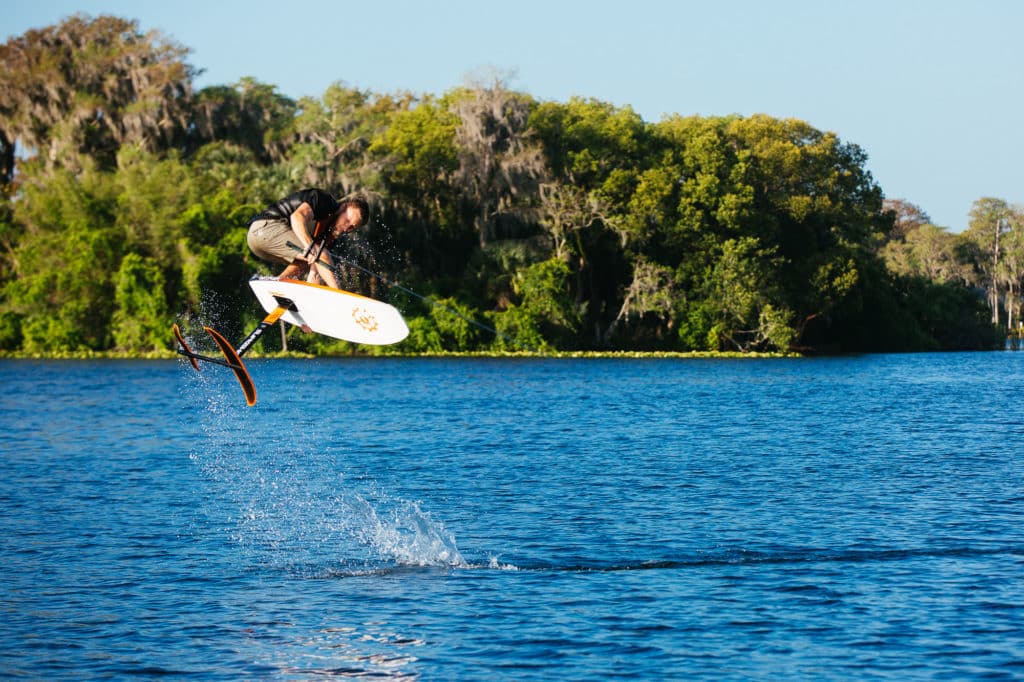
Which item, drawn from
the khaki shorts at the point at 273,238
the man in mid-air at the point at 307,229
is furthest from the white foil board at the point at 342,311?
the khaki shorts at the point at 273,238

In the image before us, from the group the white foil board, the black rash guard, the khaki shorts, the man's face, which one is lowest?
the white foil board

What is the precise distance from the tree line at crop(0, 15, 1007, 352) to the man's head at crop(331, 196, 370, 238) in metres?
53.4

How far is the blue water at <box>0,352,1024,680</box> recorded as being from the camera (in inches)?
544

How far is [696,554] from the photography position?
18.4 m

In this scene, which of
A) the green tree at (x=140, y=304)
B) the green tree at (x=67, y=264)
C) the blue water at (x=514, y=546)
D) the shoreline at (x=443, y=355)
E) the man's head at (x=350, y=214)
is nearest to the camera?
the blue water at (x=514, y=546)

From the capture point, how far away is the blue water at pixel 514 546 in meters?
13.8

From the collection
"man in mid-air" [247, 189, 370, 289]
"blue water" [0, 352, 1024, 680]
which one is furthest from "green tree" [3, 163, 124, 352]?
"man in mid-air" [247, 189, 370, 289]

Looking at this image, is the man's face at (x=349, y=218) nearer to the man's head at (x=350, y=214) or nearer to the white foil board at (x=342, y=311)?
the man's head at (x=350, y=214)

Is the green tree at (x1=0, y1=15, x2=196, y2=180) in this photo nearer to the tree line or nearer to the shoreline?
the tree line

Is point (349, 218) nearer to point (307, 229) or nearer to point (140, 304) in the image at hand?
point (307, 229)

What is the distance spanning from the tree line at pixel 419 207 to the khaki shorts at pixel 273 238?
5271cm

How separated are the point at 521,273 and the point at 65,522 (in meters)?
55.4

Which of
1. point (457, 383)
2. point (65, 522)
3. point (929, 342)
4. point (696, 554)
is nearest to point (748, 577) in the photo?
point (696, 554)

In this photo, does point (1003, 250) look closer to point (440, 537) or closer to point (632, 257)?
point (632, 257)
